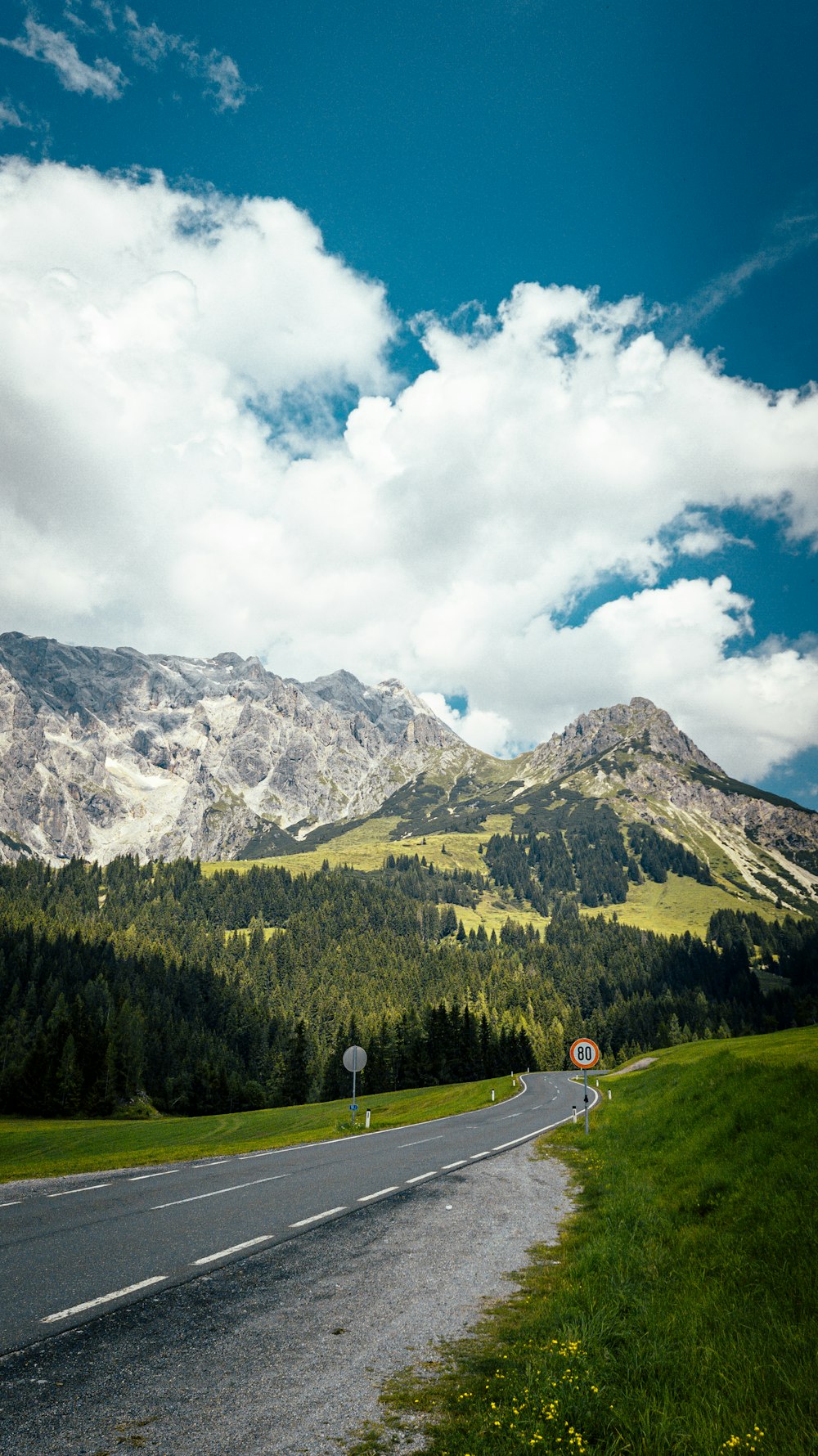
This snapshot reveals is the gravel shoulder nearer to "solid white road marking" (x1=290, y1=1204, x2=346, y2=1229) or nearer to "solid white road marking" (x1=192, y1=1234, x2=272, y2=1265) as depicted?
"solid white road marking" (x1=192, y1=1234, x2=272, y2=1265)

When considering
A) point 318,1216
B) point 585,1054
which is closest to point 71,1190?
point 318,1216

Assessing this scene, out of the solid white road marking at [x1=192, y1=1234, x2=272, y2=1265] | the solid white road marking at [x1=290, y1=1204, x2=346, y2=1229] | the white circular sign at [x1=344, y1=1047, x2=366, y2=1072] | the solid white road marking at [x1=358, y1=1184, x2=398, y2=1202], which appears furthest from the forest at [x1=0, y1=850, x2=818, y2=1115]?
the solid white road marking at [x1=192, y1=1234, x2=272, y2=1265]

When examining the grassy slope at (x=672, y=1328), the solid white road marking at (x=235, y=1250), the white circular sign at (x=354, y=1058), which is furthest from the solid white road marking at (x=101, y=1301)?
the white circular sign at (x=354, y=1058)

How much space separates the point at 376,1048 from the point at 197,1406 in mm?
108109

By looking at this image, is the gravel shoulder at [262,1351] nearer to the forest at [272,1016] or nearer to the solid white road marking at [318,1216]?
the solid white road marking at [318,1216]

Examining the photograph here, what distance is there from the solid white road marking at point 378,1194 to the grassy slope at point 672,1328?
5087mm

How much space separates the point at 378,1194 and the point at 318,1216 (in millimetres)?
3348

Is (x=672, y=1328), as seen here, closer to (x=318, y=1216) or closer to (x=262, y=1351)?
(x=262, y=1351)

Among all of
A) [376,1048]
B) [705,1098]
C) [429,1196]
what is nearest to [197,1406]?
[429,1196]

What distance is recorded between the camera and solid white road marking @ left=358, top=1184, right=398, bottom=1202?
16.6 m

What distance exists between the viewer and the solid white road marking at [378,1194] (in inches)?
655

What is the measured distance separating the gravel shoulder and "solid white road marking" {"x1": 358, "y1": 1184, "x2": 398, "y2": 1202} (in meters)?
3.61

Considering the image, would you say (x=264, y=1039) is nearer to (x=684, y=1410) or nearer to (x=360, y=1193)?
(x=360, y=1193)

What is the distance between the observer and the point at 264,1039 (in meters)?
138
